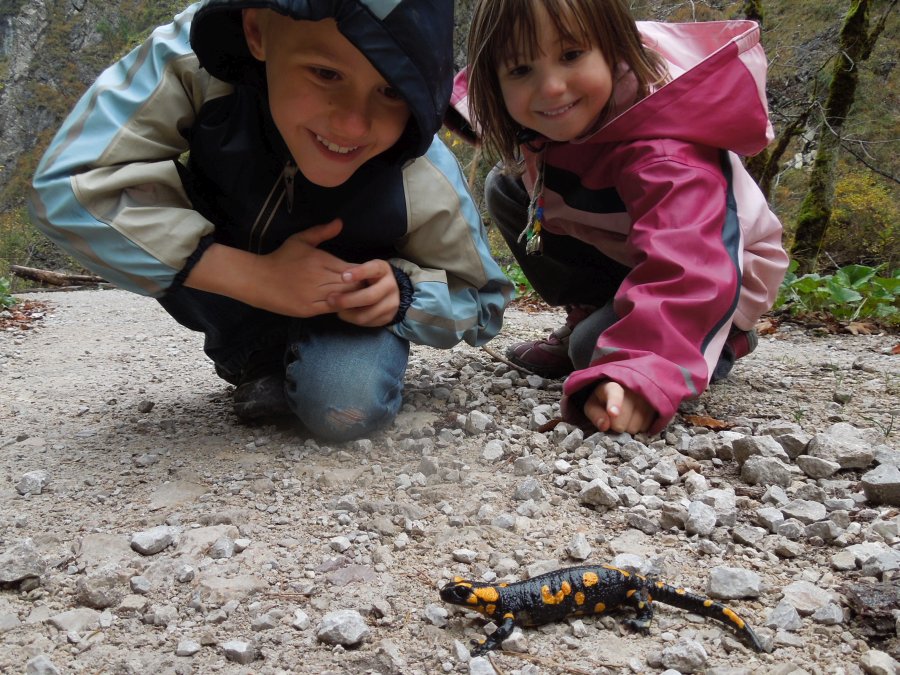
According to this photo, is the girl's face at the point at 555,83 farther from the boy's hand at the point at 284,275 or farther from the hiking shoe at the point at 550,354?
the hiking shoe at the point at 550,354

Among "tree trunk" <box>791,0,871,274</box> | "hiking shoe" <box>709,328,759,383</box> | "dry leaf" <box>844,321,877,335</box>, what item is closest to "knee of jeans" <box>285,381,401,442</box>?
"hiking shoe" <box>709,328,759,383</box>

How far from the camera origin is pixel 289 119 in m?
1.87

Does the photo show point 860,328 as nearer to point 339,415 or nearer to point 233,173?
point 339,415

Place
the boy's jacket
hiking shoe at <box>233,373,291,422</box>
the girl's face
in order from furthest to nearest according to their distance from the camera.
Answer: hiking shoe at <box>233,373,291,422</box>, the girl's face, the boy's jacket

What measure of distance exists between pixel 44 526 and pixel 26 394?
5.14 ft

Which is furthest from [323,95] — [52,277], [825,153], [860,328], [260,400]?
[52,277]

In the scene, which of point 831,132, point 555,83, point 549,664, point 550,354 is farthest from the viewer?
point 831,132

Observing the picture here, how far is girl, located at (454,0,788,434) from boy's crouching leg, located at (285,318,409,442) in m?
0.63

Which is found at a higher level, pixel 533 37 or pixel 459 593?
pixel 533 37

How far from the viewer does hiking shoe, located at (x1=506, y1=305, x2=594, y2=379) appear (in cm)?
303

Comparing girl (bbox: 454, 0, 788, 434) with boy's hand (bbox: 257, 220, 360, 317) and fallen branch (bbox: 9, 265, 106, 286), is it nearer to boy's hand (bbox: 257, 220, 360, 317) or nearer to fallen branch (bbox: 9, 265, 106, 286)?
boy's hand (bbox: 257, 220, 360, 317)

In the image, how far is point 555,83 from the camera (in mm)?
2270

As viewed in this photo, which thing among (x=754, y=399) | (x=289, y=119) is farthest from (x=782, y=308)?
(x=289, y=119)

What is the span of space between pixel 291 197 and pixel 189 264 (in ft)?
1.33
